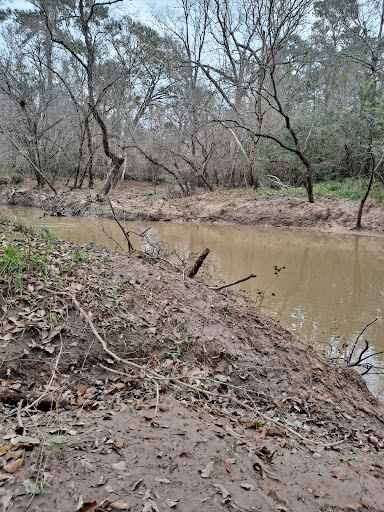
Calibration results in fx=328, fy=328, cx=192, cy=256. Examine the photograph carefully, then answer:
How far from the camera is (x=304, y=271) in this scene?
9.97 meters

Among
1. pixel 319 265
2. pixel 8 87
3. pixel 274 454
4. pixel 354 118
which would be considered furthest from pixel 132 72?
pixel 274 454

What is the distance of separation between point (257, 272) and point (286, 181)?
14.8m

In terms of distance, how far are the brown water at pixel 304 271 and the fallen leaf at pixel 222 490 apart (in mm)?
3312

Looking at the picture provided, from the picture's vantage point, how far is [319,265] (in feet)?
35.2

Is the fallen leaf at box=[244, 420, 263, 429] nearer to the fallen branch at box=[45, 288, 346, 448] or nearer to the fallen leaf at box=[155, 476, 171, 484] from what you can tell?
the fallen branch at box=[45, 288, 346, 448]

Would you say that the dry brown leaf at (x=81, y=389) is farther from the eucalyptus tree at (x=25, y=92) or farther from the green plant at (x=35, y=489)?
the eucalyptus tree at (x=25, y=92)

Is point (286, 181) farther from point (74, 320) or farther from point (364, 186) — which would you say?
point (74, 320)

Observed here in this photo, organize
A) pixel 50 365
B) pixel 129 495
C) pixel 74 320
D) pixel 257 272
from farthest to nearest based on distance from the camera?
pixel 257 272 → pixel 74 320 → pixel 50 365 → pixel 129 495

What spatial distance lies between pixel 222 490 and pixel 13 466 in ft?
4.08

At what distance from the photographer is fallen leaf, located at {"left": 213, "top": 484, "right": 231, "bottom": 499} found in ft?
6.55

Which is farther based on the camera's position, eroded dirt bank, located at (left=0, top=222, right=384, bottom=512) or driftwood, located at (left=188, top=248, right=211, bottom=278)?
driftwood, located at (left=188, top=248, right=211, bottom=278)

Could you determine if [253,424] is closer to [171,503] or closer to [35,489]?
[171,503]

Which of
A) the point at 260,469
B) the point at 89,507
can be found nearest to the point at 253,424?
the point at 260,469

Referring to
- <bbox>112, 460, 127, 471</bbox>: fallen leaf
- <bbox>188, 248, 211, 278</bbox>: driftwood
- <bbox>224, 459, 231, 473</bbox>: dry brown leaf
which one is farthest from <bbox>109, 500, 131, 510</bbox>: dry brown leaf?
<bbox>188, 248, 211, 278</bbox>: driftwood
